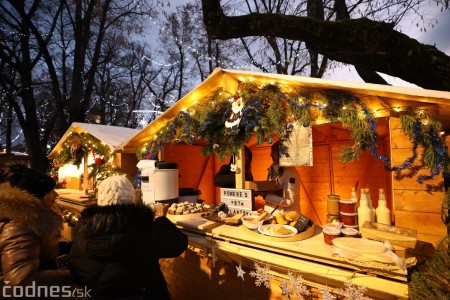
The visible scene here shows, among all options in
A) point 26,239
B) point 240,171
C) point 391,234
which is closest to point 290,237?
point 391,234

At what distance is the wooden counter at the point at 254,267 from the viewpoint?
2186 millimetres

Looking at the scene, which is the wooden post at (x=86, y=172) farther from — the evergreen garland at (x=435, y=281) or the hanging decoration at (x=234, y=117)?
the evergreen garland at (x=435, y=281)

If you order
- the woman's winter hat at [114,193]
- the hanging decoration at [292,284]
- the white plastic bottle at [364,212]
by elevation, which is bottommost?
the hanging decoration at [292,284]

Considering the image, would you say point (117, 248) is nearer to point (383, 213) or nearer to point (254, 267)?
point (254, 267)

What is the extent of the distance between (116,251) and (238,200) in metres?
2.28

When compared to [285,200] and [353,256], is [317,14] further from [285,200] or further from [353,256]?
[353,256]

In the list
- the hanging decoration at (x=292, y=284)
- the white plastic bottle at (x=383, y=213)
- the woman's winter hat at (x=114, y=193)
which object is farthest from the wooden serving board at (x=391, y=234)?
the woman's winter hat at (x=114, y=193)

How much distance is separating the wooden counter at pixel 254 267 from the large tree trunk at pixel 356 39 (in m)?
3.35

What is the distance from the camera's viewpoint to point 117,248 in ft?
6.57

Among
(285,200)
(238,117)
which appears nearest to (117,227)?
(238,117)

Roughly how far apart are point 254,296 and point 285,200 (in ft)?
6.04

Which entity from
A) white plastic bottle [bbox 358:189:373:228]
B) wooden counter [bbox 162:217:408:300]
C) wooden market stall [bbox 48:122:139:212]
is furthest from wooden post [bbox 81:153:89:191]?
white plastic bottle [bbox 358:189:373:228]

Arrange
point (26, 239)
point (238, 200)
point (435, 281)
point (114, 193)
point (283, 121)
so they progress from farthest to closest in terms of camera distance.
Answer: point (238, 200)
point (283, 121)
point (114, 193)
point (26, 239)
point (435, 281)

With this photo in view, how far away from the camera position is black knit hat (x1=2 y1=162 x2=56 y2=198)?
2467 millimetres
